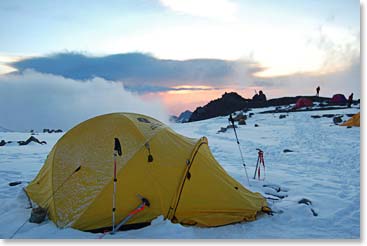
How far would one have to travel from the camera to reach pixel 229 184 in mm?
5223

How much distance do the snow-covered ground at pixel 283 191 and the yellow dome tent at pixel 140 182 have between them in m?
0.21

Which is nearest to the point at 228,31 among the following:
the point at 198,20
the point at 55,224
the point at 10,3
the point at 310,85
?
the point at 198,20

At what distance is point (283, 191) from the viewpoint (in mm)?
6348

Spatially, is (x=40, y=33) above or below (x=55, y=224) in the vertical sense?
above

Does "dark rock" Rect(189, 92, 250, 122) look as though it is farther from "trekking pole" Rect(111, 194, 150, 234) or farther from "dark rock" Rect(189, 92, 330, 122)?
"trekking pole" Rect(111, 194, 150, 234)

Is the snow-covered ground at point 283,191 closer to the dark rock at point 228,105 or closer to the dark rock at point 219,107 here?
the dark rock at point 228,105

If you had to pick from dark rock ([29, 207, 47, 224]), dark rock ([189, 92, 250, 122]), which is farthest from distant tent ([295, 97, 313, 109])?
dark rock ([29, 207, 47, 224])

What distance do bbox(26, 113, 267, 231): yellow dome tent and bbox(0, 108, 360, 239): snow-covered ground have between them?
0.21 m

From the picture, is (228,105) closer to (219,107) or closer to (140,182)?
(219,107)

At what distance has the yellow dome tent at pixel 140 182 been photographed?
468 centimetres

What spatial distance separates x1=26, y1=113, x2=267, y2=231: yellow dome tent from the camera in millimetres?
4680

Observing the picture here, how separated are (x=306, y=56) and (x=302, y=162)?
410 centimetres

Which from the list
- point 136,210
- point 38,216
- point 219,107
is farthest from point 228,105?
point 38,216

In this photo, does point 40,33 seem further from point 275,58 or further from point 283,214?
point 283,214
